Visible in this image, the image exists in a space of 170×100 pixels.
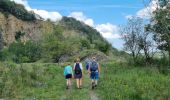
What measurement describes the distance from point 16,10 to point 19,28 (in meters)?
5.43

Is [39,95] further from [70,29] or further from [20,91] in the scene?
[70,29]

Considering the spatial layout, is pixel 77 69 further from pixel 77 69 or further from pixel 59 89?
pixel 59 89

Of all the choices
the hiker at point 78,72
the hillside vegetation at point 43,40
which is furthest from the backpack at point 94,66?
the hillside vegetation at point 43,40

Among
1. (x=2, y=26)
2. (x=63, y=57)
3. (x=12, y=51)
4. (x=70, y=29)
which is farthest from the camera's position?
(x=70, y=29)

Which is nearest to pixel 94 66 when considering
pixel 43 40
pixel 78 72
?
pixel 78 72

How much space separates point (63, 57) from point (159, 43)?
3169 centimetres

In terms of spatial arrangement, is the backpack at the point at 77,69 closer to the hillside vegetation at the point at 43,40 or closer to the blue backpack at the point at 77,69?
the blue backpack at the point at 77,69

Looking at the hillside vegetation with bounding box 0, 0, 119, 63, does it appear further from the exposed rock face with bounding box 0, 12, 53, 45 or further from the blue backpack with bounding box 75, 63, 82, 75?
the blue backpack with bounding box 75, 63, 82, 75

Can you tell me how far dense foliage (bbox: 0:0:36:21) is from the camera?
138 metres

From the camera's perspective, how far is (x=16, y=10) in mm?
141000

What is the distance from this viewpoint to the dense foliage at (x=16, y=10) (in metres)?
138

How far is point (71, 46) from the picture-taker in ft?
259

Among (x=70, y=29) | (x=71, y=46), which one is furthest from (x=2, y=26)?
(x=71, y=46)

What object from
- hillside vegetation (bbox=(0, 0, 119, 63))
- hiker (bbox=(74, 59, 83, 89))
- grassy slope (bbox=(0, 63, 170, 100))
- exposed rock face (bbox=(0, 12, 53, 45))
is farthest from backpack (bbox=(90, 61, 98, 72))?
exposed rock face (bbox=(0, 12, 53, 45))
